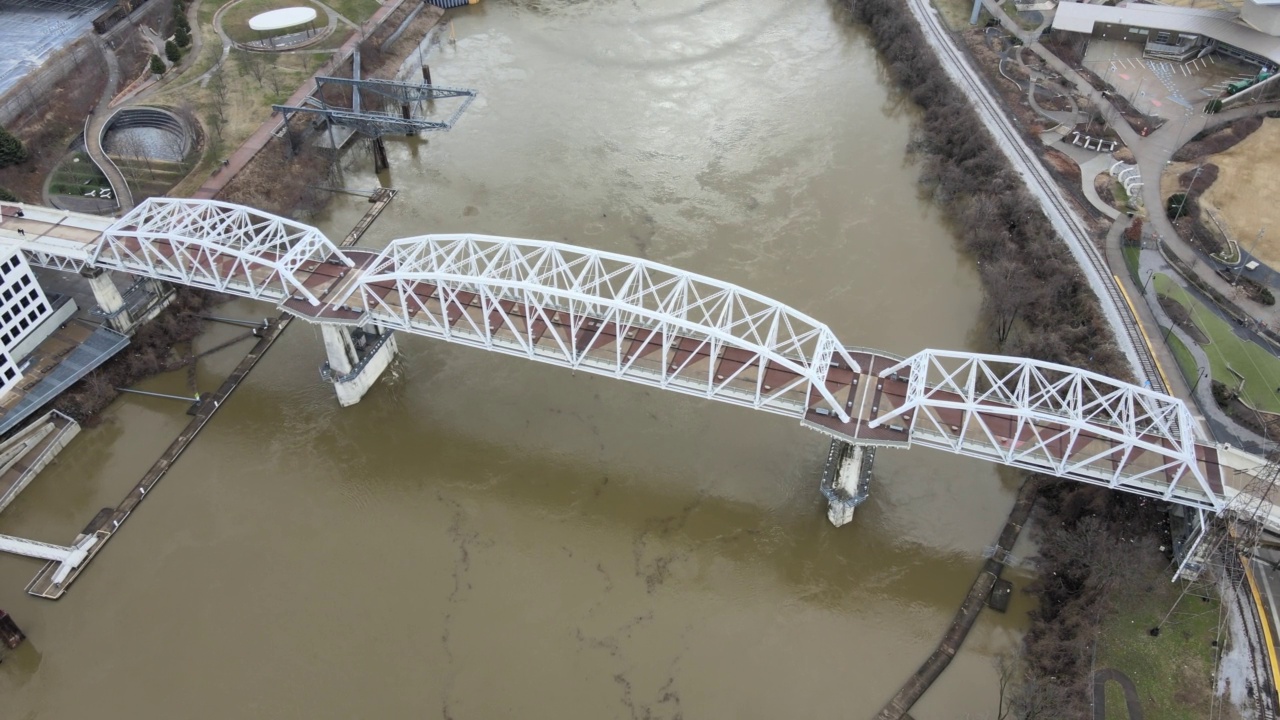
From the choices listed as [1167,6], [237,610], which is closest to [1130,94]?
[1167,6]

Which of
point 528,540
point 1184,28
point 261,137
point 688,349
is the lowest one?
point 528,540

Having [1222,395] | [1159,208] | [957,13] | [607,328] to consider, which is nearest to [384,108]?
[607,328]

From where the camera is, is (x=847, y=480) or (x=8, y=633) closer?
(x=8, y=633)

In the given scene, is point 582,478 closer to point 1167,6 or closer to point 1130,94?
point 1130,94

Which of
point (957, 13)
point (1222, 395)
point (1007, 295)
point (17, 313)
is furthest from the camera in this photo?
point (957, 13)

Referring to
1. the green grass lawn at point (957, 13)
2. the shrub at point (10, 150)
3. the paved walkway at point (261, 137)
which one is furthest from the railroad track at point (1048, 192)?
the shrub at point (10, 150)

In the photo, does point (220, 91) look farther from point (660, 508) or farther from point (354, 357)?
point (660, 508)

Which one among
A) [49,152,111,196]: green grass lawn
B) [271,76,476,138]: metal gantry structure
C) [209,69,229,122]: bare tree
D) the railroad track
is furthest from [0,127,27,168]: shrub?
the railroad track
